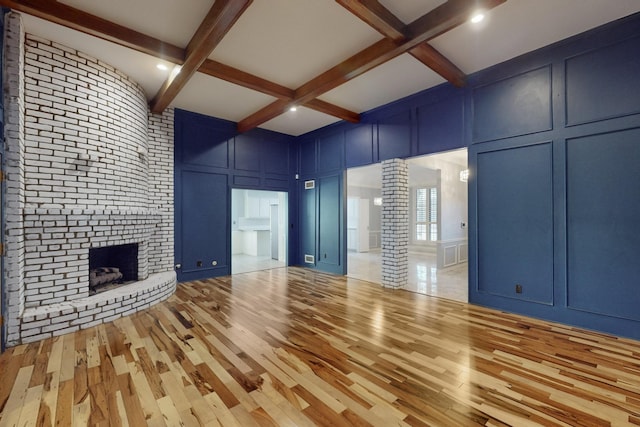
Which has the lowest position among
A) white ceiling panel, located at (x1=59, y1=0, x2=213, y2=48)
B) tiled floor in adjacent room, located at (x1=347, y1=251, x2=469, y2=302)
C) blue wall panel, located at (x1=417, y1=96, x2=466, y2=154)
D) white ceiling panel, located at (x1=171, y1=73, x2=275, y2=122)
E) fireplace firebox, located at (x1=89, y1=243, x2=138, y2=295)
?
tiled floor in adjacent room, located at (x1=347, y1=251, x2=469, y2=302)

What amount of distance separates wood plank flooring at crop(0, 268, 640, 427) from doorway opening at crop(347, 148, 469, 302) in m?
1.66

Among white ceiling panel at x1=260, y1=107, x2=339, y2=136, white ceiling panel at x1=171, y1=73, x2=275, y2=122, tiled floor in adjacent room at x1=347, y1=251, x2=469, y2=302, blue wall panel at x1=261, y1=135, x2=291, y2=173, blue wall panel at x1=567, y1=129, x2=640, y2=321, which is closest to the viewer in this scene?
blue wall panel at x1=567, y1=129, x2=640, y2=321

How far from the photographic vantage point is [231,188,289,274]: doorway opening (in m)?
7.58

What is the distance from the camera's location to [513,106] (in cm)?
377

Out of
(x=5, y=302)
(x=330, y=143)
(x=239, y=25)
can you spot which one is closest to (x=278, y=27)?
(x=239, y=25)

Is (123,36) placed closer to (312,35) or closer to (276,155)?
(312,35)

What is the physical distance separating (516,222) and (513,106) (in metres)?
1.57

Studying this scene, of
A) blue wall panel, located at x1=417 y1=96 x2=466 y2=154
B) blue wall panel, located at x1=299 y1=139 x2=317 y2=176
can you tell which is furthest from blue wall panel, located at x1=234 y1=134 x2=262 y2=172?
blue wall panel, located at x1=417 y1=96 x2=466 y2=154

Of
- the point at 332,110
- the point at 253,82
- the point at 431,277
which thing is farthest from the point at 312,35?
the point at 431,277

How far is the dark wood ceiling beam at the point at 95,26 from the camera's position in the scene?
2576 mm

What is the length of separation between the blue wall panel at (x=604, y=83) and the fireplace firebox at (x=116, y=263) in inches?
250

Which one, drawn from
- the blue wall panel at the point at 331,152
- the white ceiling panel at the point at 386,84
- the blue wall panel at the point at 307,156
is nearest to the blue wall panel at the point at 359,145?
the blue wall panel at the point at 331,152

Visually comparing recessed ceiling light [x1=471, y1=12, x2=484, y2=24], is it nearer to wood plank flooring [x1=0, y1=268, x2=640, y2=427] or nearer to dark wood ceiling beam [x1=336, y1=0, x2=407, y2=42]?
dark wood ceiling beam [x1=336, y1=0, x2=407, y2=42]

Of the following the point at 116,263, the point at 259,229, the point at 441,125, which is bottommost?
the point at 116,263
